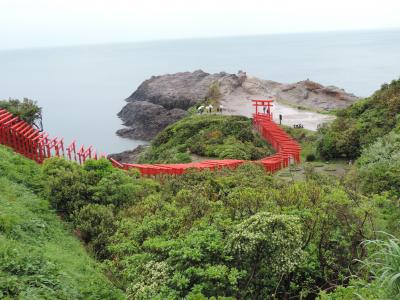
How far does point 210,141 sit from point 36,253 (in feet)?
59.4

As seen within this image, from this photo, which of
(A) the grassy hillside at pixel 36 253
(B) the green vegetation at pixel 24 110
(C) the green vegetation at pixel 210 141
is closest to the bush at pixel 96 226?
(A) the grassy hillside at pixel 36 253

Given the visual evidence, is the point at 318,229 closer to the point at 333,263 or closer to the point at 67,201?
the point at 333,263

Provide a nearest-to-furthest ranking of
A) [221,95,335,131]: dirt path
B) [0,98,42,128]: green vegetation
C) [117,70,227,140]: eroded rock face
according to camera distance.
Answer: [0,98,42,128]: green vegetation → [221,95,335,131]: dirt path → [117,70,227,140]: eroded rock face

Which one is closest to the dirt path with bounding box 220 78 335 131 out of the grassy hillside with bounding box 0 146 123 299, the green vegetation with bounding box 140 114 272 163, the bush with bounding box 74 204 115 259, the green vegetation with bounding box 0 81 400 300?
the green vegetation with bounding box 140 114 272 163

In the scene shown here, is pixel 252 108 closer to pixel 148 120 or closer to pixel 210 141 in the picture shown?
pixel 210 141

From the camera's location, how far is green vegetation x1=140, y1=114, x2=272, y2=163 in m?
24.2

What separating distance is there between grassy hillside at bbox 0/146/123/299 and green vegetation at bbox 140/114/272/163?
38.8ft

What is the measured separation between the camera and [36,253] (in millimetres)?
8492

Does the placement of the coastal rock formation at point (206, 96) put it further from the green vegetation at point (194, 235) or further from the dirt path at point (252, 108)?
the green vegetation at point (194, 235)

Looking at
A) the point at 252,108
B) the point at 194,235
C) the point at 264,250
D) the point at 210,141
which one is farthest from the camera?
the point at 252,108

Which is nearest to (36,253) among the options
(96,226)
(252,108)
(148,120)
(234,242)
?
(96,226)

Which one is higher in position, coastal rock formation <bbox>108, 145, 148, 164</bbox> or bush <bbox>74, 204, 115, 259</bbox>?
bush <bbox>74, 204, 115, 259</bbox>

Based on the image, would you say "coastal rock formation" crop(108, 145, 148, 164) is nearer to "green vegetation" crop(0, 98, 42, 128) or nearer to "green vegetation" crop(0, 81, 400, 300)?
"green vegetation" crop(0, 98, 42, 128)

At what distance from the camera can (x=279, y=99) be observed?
43.3 meters
